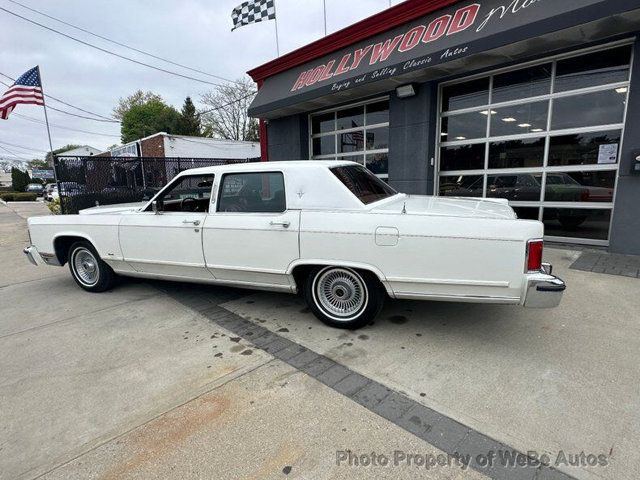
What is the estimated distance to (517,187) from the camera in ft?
24.1

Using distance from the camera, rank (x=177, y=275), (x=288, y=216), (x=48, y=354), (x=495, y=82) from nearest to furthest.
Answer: (x=48, y=354), (x=288, y=216), (x=177, y=275), (x=495, y=82)

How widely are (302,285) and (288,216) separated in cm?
77

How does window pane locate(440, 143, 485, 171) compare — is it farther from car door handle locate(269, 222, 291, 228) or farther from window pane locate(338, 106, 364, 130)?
car door handle locate(269, 222, 291, 228)

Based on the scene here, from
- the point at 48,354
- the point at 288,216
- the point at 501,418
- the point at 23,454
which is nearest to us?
the point at 23,454

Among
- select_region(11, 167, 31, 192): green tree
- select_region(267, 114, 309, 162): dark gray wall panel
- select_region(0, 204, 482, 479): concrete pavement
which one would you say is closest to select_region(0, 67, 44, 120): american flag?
select_region(267, 114, 309, 162): dark gray wall panel

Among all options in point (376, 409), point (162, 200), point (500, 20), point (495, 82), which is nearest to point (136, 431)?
point (376, 409)

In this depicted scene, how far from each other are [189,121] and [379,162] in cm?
3975

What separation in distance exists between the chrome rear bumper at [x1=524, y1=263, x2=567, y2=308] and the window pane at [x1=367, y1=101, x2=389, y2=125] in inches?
275

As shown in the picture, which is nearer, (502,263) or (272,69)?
(502,263)

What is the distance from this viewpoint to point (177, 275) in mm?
4445

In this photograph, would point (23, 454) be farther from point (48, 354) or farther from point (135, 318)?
point (135, 318)

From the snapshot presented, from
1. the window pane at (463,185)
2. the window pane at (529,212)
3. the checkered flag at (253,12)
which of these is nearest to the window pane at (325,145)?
the window pane at (463,185)

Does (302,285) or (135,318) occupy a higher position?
(302,285)

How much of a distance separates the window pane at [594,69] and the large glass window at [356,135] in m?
3.66
